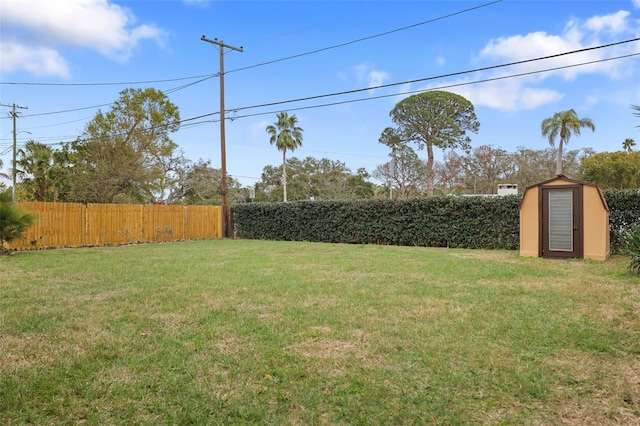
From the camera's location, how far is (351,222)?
53.4 ft

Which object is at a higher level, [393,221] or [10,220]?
[10,220]

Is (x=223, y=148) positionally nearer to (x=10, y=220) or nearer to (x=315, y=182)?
(x=10, y=220)

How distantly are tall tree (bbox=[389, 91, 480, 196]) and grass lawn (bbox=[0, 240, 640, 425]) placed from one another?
2901cm

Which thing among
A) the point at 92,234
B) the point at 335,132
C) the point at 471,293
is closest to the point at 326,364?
the point at 471,293

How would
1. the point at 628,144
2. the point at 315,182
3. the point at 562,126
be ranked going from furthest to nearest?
the point at 315,182
the point at 628,144
the point at 562,126

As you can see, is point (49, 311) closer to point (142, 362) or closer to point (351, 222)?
point (142, 362)

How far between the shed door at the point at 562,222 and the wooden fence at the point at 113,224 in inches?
568

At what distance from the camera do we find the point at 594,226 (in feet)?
30.8

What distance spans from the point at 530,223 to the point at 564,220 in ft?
2.48

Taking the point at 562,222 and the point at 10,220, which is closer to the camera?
the point at 562,222

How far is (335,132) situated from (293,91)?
12.1 metres

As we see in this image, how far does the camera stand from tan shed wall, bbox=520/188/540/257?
Result: 400 inches

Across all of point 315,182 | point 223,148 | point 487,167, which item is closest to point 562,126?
Result: point 487,167

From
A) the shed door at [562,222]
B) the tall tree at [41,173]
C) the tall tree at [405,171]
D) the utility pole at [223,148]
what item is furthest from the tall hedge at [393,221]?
the tall tree at [405,171]
